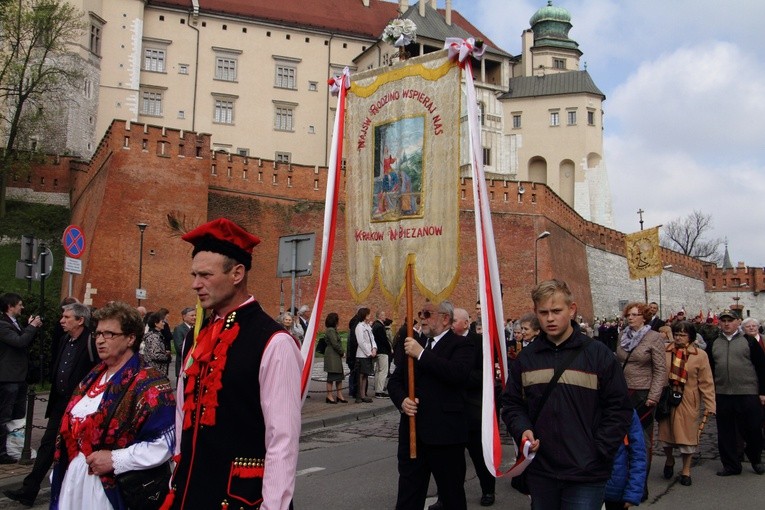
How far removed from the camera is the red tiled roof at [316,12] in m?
58.5

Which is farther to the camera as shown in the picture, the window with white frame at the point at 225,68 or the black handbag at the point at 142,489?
the window with white frame at the point at 225,68

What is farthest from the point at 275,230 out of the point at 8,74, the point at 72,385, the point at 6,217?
the point at 72,385

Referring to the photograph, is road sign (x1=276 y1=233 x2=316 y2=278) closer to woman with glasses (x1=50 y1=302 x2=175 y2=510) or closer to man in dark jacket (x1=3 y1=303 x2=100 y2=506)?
man in dark jacket (x1=3 y1=303 x2=100 y2=506)

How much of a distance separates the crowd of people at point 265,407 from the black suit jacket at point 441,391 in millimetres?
10

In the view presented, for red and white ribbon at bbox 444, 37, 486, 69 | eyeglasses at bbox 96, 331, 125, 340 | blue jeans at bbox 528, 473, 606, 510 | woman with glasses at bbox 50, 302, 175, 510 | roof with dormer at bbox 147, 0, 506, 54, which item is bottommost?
blue jeans at bbox 528, 473, 606, 510

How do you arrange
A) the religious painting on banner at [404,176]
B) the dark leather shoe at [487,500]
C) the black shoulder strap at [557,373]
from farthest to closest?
the dark leather shoe at [487,500] → the religious painting on banner at [404,176] → the black shoulder strap at [557,373]

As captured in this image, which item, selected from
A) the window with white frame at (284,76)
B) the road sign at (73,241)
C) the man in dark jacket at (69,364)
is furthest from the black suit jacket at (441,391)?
the window with white frame at (284,76)

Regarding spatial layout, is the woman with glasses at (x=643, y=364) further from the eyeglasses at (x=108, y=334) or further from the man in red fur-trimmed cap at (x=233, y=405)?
the man in red fur-trimmed cap at (x=233, y=405)

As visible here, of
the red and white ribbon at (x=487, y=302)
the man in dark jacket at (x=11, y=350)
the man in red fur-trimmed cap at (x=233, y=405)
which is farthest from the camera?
the man in dark jacket at (x=11, y=350)

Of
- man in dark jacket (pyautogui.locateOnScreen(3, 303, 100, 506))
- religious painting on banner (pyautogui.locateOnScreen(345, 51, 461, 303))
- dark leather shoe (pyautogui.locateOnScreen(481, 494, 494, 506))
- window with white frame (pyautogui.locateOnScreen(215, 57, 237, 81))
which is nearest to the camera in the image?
religious painting on banner (pyautogui.locateOnScreen(345, 51, 461, 303))

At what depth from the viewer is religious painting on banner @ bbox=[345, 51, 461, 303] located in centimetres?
653

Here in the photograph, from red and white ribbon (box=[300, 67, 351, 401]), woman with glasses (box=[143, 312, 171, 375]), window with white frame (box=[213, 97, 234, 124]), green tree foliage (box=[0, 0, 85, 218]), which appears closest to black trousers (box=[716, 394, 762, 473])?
red and white ribbon (box=[300, 67, 351, 401])

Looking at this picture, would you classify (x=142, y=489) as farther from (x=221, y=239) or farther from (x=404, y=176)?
(x=404, y=176)

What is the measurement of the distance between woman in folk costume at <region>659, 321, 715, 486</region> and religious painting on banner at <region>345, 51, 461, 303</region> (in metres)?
3.57
